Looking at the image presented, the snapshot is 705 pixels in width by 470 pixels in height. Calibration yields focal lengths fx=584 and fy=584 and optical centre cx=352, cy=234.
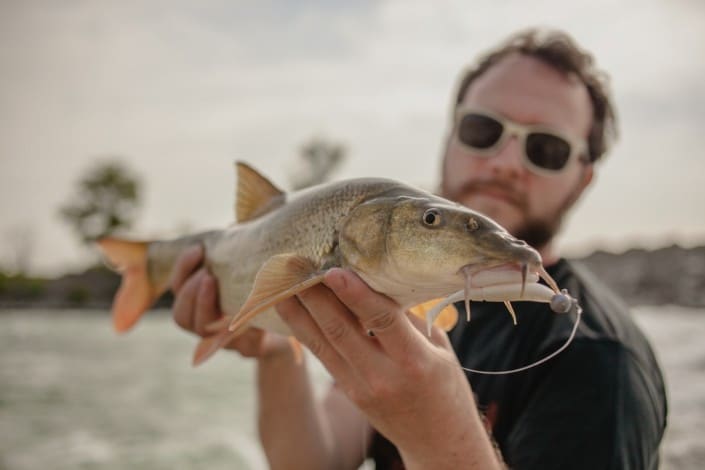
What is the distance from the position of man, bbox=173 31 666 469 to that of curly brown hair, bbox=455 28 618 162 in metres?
0.01

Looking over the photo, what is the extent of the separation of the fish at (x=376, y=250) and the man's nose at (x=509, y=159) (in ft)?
4.27

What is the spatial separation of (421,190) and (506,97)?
1.84 m

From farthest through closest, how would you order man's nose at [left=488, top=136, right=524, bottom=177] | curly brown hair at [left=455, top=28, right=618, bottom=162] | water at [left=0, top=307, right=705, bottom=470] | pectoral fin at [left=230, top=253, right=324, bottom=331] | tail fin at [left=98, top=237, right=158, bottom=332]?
water at [left=0, top=307, right=705, bottom=470]
curly brown hair at [left=455, top=28, right=618, bottom=162]
tail fin at [left=98, top=237, right=158, bottom=332]
man's nose at [left=488, top=136, right=524, bottom=177]
pectoral fin at [left=230, top=253, right=324, bottom=331]

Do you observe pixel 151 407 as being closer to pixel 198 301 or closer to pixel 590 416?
pixel 198 301

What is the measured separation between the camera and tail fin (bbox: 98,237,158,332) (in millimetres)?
3307

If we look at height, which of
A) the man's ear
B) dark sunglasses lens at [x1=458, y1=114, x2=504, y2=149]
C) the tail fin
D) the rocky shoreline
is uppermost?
dark sunglasses lens at [x1=458, y1=114, x2=504, y2=149]

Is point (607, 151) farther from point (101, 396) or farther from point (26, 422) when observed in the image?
point (101, 396)

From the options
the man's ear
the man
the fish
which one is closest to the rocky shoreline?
the man's ear

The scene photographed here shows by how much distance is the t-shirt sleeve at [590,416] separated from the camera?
2.00 m

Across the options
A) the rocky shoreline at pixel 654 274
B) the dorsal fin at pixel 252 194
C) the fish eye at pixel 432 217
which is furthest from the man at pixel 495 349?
the rocky shoreline at pixel 654 274

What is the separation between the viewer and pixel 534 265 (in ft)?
4.39

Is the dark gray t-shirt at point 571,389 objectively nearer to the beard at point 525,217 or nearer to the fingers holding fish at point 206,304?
the beard at point 525,217

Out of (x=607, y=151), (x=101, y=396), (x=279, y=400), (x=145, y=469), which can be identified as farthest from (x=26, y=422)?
(x=607, y=151)

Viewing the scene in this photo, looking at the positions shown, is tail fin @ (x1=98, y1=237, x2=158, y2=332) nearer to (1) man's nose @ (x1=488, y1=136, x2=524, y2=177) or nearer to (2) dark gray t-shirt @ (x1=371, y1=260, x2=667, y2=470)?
(2) dark gray t-shirt @ (x1=371, y1=260, x2=667, y2=470)
